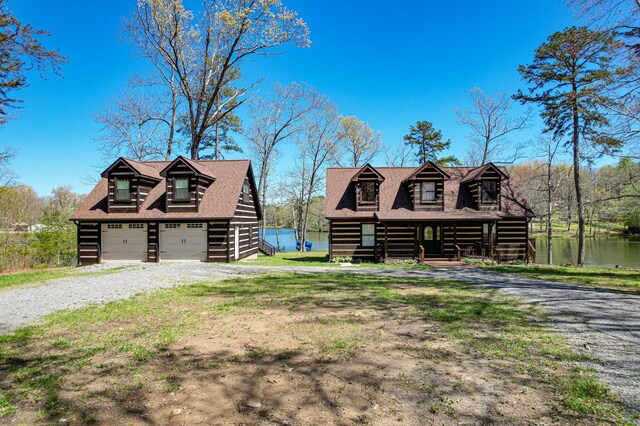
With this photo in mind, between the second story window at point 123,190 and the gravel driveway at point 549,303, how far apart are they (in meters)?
7.70

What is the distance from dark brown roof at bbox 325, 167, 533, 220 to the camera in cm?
2048

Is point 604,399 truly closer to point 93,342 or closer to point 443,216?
point 93,342

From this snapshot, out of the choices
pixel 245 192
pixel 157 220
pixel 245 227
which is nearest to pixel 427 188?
pixel 245 192

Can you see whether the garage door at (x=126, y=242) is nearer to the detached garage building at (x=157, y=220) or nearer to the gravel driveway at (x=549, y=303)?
the detached garage building at (x=157, y=220)

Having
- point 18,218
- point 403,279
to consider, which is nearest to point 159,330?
point 403,279

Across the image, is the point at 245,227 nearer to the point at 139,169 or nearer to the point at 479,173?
the point at 139,169

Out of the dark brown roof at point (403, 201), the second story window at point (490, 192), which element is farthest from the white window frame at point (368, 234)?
the second story window at point (490, 192)

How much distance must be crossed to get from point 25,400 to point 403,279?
36.7ft

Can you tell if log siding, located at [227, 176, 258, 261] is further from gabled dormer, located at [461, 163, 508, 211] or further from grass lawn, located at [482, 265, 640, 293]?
gabled dormer, located at [461, 163, 508, 211]

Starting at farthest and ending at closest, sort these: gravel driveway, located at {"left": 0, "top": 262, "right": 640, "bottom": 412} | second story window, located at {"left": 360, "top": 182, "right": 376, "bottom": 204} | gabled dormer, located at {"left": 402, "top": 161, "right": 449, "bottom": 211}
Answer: second story window, located at {"left": 360, "top": 182, "right": 376, "bottom": 204}
gabled dormer, located at {"left": 402, "top": 161, "right": 449, "bottom": 211}
gravel driveway, located at {"left": 0, "top": 262, "right": 640, "bottom": 412}

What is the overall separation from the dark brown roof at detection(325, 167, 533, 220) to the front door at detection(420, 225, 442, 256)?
4.59 feet

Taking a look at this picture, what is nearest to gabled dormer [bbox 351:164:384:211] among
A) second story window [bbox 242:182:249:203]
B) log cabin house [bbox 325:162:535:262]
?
log cabin house [bbox 325:162:535:262]

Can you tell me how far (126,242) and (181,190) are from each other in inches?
184

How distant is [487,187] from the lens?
21.4m
